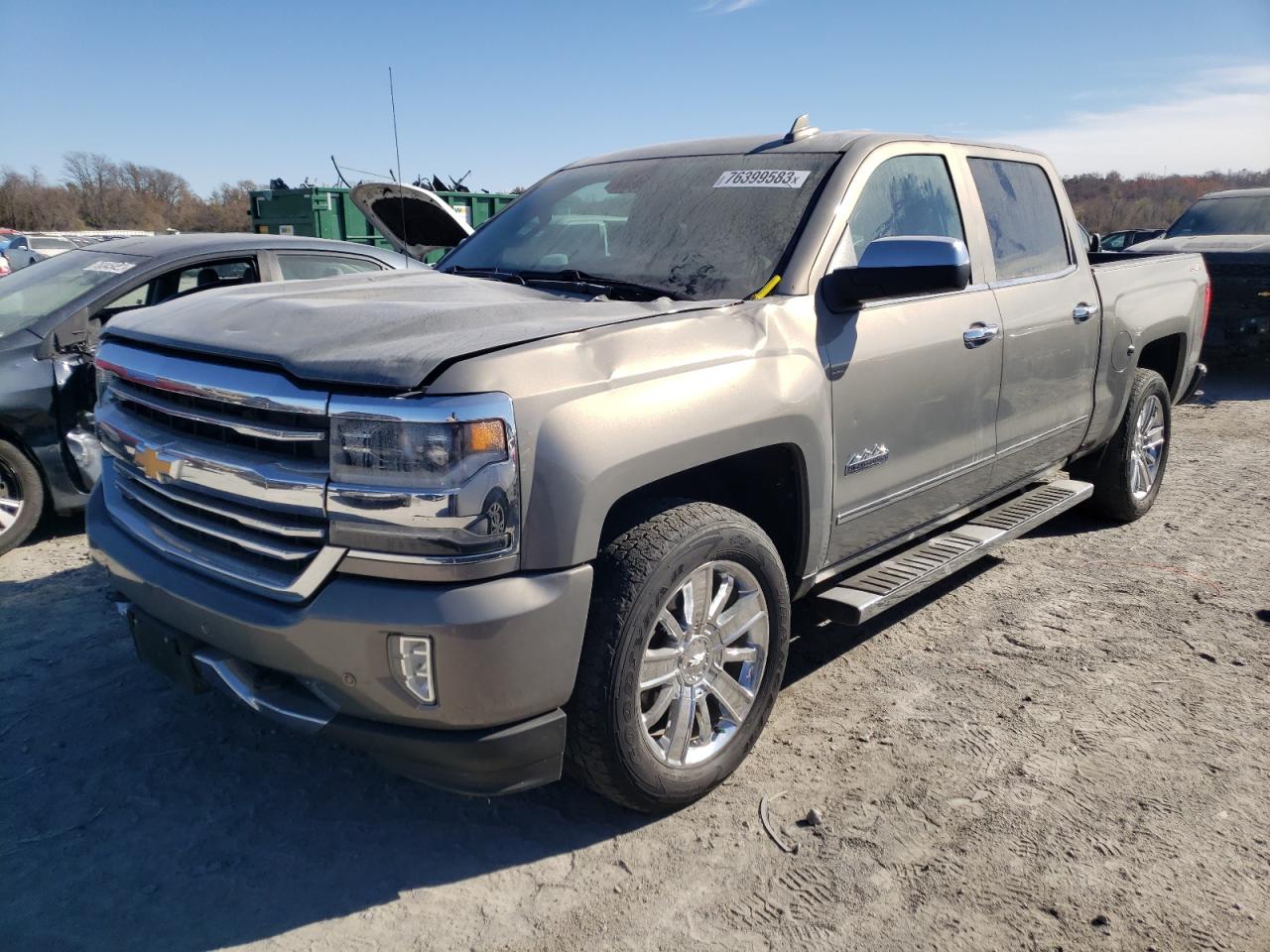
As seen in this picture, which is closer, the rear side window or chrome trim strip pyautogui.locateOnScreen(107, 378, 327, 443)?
chrome trim strip pyautogui.locateOnScreen(107, 378, 327, 443)

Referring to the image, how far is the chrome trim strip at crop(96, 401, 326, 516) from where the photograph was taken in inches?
89.4

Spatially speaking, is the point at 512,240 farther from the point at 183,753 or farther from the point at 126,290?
the point at 126,290

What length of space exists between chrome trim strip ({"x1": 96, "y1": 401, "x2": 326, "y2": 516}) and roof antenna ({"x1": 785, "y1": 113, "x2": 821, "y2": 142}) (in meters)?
2.35

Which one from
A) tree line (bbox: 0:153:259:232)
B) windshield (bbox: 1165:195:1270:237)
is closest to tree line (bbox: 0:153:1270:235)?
tree line (bbox: 0:153:259:232)

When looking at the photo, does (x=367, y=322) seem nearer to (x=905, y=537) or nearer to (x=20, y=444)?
(x=905, y=537)

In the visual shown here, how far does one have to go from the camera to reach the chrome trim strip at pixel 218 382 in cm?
226

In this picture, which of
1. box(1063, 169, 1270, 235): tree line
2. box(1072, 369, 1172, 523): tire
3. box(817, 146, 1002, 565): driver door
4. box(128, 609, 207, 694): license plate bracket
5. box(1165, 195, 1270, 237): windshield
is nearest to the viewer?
box(128, 609, 207, 694): license plate bracket

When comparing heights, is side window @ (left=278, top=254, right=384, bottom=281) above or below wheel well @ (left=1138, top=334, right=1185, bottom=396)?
above

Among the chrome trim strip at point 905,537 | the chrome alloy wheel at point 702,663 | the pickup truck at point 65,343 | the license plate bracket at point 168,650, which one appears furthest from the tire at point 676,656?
the pickup truck at point 65,343

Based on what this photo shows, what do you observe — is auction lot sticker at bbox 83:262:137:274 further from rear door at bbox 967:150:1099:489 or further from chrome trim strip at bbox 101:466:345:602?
rear door at bbox 967:150:1099:489

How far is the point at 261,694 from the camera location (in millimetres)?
2432

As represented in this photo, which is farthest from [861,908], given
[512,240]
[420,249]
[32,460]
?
[32,460]

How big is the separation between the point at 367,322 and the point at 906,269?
162 centimetres

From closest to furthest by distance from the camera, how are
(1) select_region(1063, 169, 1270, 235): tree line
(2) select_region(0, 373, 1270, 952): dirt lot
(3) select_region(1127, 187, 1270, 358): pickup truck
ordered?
(2) select_region(0, 373, 1270, 952): dirt lot < (3) select_region(1127, 187, 1270, 358): pickup truck < (1) select_region(1063, 169, 1270, 235): tree line
